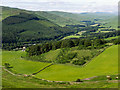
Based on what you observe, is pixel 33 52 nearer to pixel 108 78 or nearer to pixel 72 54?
pixel 72 54

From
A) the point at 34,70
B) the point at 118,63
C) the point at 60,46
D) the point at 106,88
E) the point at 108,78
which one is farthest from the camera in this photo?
the point at 60,46

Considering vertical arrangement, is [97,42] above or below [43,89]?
above

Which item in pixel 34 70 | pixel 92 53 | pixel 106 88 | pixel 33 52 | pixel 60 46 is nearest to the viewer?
pixel 106 88

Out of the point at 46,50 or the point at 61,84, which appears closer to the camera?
the point at 61,84

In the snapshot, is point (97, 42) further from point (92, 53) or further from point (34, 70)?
point (34, 70)

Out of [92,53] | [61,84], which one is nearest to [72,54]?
[92,53]

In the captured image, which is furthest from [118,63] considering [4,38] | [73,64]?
[4,38]

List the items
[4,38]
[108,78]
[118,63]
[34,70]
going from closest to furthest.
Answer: [108,78] → [118,63] → [34,70] → [4,38]

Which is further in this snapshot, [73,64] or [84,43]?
[84,43]

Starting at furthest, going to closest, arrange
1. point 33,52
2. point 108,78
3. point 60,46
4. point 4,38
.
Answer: point 4,38, point 60,46, point 33,52, point 108,78
